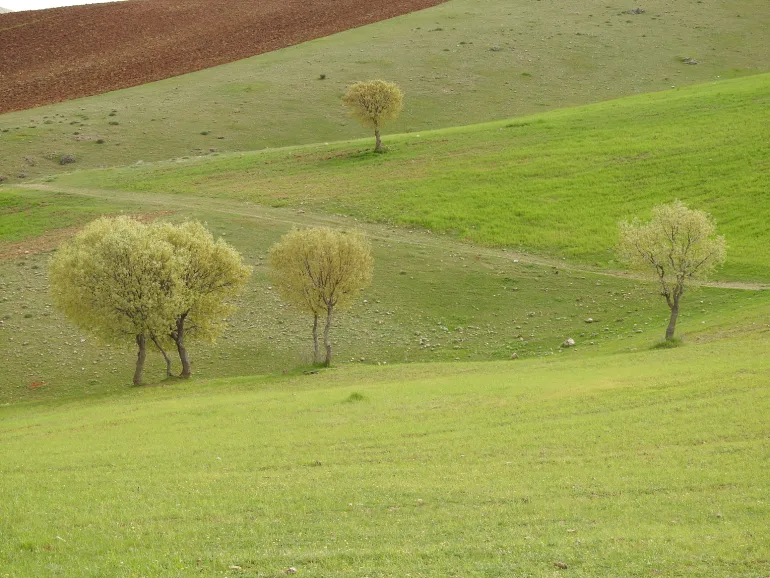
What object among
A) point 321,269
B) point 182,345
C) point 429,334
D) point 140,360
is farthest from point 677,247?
point 140,360

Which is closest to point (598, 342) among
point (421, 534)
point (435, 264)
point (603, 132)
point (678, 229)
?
point (678, 229)

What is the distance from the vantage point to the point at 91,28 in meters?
124

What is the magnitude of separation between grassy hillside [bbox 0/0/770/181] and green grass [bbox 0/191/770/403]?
3506cm

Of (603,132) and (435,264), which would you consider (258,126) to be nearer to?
(603,132)

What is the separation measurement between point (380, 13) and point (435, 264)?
85.3 m

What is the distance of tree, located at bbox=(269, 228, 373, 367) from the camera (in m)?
46.3

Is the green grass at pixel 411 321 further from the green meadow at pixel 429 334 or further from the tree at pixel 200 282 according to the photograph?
the tree at pixel 200 282

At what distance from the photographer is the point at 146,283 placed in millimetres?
44156

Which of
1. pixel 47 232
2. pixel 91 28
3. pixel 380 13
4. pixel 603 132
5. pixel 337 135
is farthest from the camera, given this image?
pixel 380 13

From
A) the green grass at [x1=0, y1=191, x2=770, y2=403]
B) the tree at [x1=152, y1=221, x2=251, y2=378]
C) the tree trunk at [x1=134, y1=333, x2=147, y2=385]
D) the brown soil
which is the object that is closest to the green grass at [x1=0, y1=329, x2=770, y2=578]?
the tree trunk at [x1=134, y1=333, x2=147, y2=385]

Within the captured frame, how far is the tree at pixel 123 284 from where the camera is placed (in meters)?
44.2

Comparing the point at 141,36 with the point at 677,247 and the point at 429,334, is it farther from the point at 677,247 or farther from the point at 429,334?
the point at 677,247

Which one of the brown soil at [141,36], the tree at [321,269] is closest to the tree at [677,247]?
the tree at [321,269]

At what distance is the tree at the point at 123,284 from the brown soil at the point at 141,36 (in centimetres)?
6755
